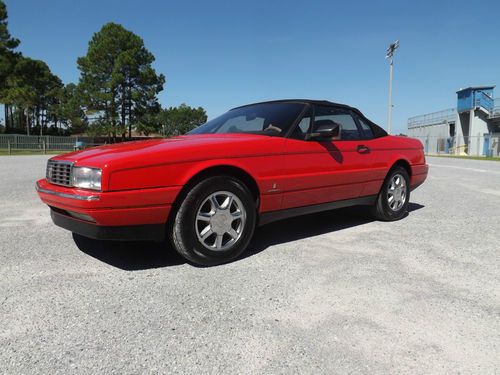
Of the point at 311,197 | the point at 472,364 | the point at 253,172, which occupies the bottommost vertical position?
the point at 472,364

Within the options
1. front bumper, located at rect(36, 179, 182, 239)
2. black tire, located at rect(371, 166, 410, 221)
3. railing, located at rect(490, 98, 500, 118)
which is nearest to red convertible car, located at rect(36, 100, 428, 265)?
front bumper, located at rect(36, 179, 182, 239)

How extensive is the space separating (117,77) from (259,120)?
140 ft

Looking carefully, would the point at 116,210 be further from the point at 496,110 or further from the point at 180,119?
the point at 180,119

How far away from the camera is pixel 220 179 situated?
3.16 meters

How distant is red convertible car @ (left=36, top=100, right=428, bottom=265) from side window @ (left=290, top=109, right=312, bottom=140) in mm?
10

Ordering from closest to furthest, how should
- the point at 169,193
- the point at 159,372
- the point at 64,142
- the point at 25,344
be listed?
the point at 159,372
the point at 25,344
the point at 169,193
the point at 64,142

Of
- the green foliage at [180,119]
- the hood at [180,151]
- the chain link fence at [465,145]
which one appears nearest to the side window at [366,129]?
the hood at [180,151]

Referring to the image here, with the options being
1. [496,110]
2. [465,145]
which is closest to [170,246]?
[496,110]

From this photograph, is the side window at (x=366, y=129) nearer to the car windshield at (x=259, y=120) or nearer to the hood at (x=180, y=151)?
the car windshield at (x=259, y=120)

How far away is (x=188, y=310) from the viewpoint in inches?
94.2

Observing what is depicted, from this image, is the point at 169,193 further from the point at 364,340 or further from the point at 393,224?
the point at 393,224

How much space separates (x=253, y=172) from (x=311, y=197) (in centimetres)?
78

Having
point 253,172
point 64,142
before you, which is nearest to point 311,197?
point 253,172

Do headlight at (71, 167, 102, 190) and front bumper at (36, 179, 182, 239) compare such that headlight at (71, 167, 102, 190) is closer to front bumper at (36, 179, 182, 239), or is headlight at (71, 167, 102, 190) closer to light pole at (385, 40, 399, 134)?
front bumper at (36, 179, 182, 239)
